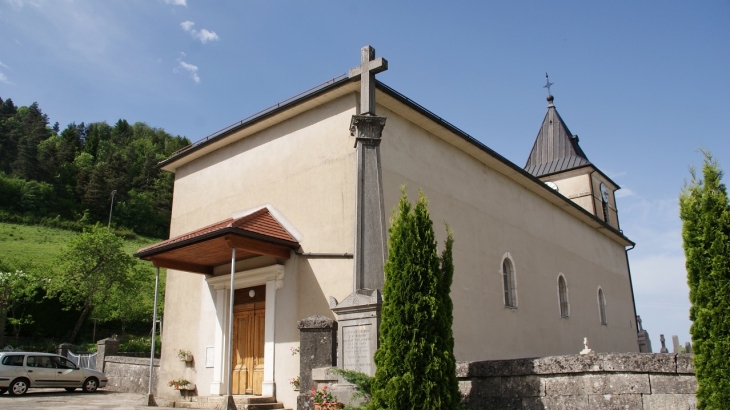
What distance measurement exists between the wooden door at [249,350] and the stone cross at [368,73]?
5189mm

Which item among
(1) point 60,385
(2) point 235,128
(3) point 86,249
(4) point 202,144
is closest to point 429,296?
(2) point 235,128

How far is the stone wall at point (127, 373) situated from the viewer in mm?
16559

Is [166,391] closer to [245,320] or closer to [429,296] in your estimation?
[245,320]

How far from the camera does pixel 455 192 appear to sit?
14.7 metres

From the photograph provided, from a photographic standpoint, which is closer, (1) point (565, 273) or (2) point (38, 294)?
(1) point (565, 273)

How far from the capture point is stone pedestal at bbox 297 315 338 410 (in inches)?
369

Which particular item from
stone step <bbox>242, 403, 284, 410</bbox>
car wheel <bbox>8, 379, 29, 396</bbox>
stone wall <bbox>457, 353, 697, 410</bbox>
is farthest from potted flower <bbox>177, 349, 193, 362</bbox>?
stone wall <bbox>457, 353, 697, 410</bbox>

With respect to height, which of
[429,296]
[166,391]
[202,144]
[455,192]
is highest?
[202,144]

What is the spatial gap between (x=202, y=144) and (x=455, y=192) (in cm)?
689

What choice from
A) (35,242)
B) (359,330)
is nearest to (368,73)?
(359,330)

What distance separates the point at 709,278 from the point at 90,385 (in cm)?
1688

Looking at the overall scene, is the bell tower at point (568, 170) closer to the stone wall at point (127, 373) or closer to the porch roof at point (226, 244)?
the porch roof at point (226, 244)

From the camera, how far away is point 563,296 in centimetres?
2000

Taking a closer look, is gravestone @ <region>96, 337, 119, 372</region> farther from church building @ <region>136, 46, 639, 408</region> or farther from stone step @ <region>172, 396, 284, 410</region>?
stone step @ <region>172, 396, 284, 410</region>
